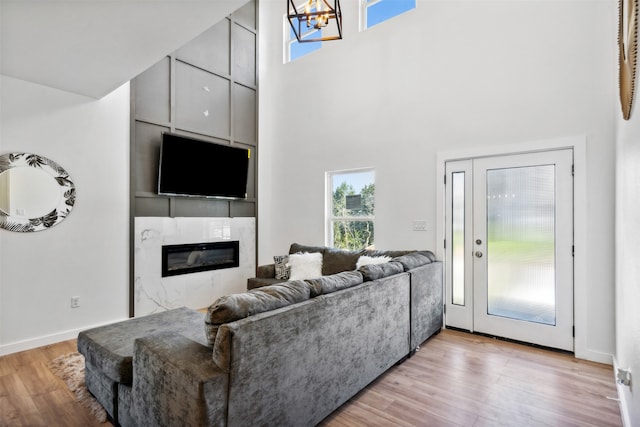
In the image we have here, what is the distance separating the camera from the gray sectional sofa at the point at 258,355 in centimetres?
142

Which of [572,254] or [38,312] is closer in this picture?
[572,254]

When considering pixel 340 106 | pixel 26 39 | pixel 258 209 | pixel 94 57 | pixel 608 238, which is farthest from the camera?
pixel 258 209

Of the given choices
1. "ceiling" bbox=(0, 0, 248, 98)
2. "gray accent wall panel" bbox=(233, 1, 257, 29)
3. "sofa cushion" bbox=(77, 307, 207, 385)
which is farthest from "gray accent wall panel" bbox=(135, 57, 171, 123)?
"sofa cushion" bbox=(77, 307, 207, 385)

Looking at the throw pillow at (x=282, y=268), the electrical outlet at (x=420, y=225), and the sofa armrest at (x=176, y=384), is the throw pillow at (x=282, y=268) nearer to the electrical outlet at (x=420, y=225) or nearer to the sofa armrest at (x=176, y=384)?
the electrical outlet at (x=420, y=225)

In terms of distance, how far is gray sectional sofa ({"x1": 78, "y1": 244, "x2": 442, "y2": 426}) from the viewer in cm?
142

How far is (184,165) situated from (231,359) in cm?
346

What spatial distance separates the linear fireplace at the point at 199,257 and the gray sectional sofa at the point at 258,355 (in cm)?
179

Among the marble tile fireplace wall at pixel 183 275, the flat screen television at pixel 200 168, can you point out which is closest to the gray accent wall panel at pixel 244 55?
the flat screen television at pixel 200 168

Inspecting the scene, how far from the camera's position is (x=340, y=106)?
15.4 feet

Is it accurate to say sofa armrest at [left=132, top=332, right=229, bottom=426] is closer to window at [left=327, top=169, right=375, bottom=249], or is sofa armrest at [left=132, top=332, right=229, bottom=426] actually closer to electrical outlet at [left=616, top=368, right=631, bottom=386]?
electrical outlet at [left=616, top=368, right=631, bottom=386]

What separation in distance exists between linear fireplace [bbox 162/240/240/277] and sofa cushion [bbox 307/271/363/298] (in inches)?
115

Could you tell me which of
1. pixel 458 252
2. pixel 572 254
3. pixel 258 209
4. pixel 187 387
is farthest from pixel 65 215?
pixel 572 254

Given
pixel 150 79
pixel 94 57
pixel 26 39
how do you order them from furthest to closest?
pixel 150 79, pixel 94 57, pixel 26 39

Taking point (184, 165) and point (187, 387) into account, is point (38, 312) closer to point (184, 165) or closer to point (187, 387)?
point (184, 165)
